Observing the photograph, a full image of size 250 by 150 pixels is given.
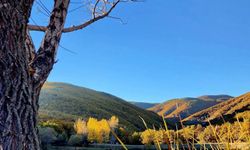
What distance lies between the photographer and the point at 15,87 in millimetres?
2607

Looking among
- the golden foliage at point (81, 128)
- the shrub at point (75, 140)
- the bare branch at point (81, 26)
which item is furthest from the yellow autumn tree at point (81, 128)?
the bare branch at point (81, 26)

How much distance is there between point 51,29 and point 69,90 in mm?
128311

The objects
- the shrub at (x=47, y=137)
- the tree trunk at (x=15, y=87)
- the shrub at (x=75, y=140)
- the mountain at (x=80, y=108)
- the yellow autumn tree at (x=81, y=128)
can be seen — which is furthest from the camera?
the mountain at (x=80, y=108)

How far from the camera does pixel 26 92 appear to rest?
107 inches

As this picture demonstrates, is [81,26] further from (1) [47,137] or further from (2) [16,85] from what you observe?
(1) [47,137]

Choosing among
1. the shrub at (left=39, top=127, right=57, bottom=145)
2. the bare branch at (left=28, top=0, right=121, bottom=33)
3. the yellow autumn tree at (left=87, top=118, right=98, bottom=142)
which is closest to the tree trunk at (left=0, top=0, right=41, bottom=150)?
the bare branch at (left=28, top=0, right=121, bottom=33)

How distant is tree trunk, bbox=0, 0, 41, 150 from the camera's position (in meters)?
2.51

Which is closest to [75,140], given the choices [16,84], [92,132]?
[92,132]

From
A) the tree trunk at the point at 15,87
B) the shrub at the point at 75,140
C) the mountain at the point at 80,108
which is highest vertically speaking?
the mountain at the point at 80,108

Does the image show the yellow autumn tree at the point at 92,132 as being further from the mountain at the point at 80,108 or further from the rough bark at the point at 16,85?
the rough bark at the point at 16,85

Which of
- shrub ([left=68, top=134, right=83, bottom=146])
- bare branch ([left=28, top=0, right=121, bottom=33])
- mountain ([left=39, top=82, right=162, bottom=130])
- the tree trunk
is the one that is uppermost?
mountain ([left=39, top=82, right=162, bottom=130])

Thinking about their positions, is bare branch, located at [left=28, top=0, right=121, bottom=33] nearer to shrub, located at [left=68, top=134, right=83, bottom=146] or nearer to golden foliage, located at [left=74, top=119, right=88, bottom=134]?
shrub, located at [left=68, top=134, right=83, bottom=146]

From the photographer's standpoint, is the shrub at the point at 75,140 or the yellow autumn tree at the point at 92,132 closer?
the shrub at the point at 75,140

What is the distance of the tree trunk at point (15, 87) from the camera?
8.25 feet
